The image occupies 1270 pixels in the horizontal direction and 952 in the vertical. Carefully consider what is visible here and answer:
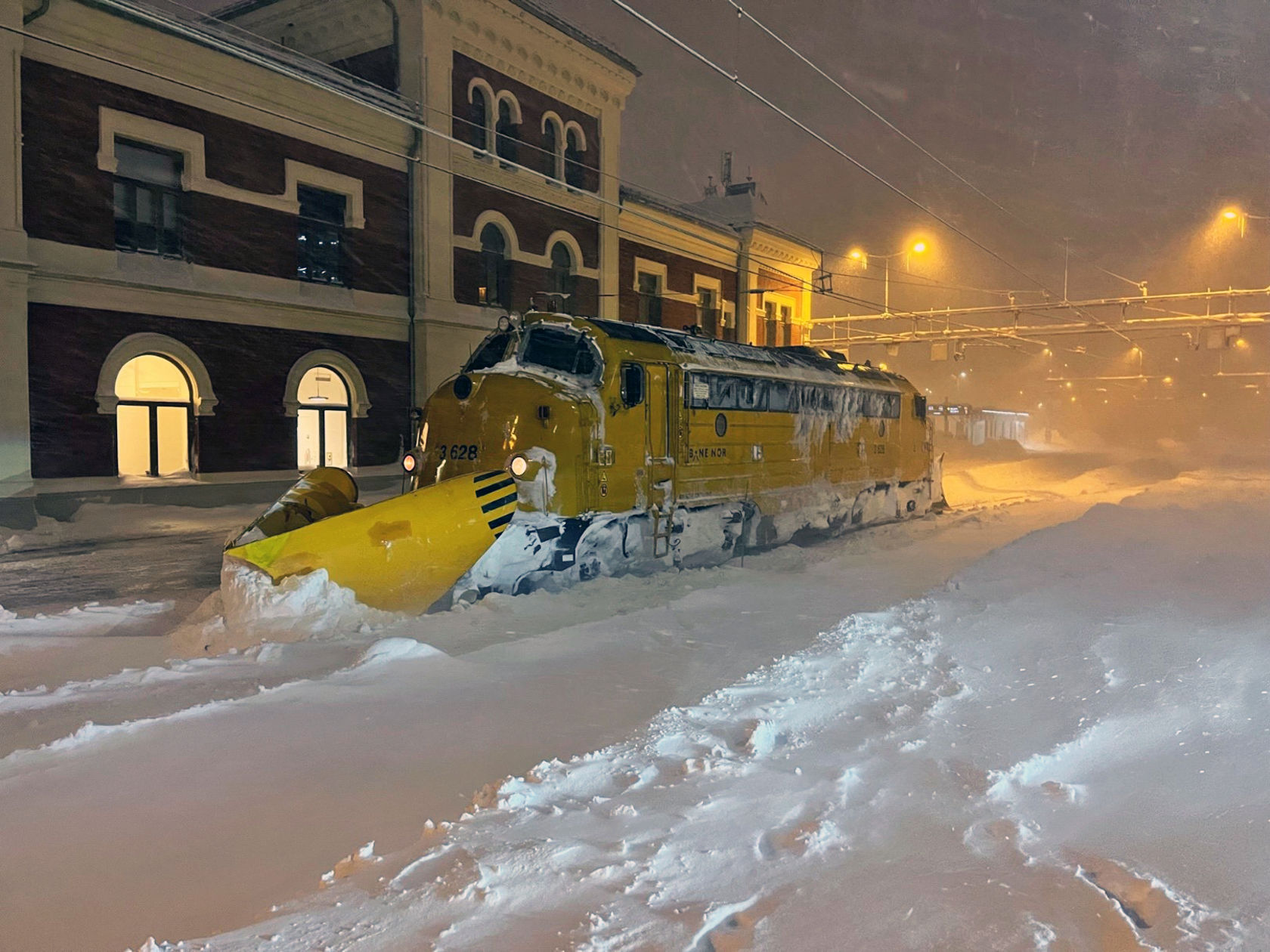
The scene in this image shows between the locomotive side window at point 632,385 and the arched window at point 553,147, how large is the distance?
13959 mm

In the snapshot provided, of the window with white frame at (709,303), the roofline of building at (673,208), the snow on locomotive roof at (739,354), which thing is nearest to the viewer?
the snow on locomotive roof at (739,354)

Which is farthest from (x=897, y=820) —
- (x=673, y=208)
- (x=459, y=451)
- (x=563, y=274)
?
(x=673, y=208)

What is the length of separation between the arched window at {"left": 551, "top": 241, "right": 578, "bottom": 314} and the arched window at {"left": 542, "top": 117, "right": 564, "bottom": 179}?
73.7 inches

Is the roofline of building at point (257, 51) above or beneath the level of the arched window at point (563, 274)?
above

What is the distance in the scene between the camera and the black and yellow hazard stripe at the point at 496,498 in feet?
26.6

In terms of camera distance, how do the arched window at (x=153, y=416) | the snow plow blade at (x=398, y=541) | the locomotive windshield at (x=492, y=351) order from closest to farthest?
the snow plow blade at (x=398, y=541) → the locomotive windshield at (x=492, y=351) → the arched window at (x=153, y=416)

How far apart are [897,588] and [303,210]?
48.1 ft

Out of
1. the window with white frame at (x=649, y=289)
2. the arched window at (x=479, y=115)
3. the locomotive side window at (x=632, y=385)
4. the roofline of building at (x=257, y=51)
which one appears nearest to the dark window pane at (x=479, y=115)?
the arched window at (x=479, y=115)

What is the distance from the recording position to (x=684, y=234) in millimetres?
26344

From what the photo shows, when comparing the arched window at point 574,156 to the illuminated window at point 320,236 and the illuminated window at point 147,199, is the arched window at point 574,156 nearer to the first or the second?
the illuminated window at point 320,236

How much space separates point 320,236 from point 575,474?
470 inches

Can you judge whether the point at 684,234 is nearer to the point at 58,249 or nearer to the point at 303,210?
the point at 303,210

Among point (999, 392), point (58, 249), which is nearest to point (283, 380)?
point (58, 249)

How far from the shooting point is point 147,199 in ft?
50.2
